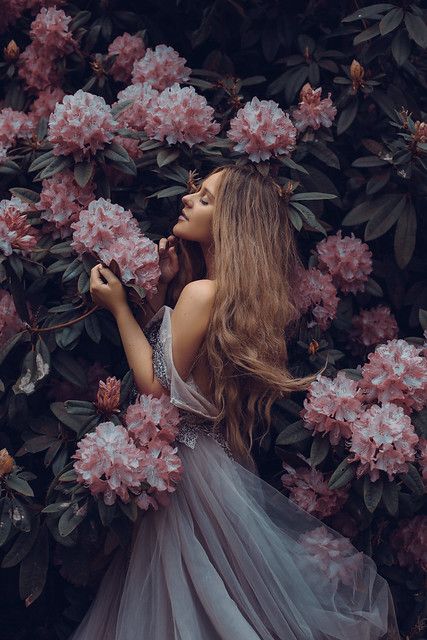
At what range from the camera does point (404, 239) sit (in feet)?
9.15

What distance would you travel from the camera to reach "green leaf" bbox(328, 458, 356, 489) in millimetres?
2428

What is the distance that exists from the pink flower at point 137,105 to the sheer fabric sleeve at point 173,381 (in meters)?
0.57

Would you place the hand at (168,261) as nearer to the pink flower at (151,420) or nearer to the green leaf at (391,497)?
the pink flower at (151,420)

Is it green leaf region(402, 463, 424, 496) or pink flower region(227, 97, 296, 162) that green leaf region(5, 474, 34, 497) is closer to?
green leaf region(402, 463, 424, 496)

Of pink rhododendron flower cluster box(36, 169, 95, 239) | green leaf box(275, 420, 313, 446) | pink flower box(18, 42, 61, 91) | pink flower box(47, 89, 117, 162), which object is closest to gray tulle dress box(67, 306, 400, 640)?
green leaf box(275, 420, 313, 446)

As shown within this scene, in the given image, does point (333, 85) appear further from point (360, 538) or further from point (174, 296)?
point (360, 538)

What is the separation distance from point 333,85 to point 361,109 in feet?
0.58

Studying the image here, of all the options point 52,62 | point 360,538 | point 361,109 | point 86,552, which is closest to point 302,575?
point 360,538

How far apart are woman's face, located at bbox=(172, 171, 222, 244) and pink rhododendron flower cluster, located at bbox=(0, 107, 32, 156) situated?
54 centimetres

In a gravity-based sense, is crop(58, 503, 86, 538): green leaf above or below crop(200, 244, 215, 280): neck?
below

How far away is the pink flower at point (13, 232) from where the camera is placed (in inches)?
96.3

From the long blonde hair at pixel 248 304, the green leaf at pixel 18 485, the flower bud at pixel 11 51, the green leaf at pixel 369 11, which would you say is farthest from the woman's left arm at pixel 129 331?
the green leaf at pixel 369 11

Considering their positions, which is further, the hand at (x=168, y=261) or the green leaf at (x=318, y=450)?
the hand at (x=168, y=261)

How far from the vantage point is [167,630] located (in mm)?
2346
